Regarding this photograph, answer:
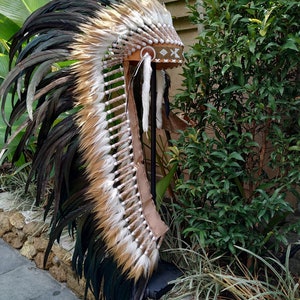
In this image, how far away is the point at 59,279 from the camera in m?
2.75

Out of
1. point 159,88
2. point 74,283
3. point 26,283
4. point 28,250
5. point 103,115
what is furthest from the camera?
point 28,250

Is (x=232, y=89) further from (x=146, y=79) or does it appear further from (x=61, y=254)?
(x=61, y=254)

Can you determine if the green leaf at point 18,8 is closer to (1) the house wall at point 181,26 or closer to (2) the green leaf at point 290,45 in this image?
(1) the house wall at point 181,26

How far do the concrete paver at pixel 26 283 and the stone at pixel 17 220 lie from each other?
28cm

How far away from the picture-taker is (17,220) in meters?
3.20

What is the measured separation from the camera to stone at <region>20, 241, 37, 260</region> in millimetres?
3053

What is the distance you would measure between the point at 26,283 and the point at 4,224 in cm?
85

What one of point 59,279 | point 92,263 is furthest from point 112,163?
point 59,279

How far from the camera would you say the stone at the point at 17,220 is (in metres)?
3.16

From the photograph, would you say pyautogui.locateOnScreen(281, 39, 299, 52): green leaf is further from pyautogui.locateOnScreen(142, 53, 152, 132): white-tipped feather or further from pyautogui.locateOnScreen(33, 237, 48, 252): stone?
pyautogui.locateOnScreen(33, 237, 48, 252): stone

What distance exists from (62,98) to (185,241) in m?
1.17

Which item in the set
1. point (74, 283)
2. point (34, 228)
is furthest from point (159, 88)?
point (34, 228)

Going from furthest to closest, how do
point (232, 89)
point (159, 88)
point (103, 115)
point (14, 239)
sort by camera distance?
point (14, 239) → point (159, 88) → point (232, 89) → point (103, 115)

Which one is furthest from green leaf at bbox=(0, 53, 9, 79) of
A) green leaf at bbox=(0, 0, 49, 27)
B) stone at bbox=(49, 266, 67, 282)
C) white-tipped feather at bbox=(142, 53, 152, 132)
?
white-tipped feather at bbox=(142, 53, 152, 132)
